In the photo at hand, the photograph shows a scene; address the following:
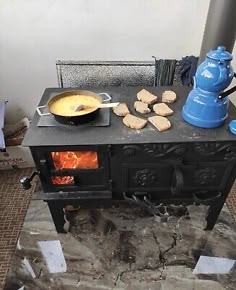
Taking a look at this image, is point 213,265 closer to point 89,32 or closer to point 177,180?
point 177,180

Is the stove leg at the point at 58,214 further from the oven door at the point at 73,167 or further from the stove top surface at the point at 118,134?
the stove top surface at the point at 118,134

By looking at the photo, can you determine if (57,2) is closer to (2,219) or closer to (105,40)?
→ (105,40)

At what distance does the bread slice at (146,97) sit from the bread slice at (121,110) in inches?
4.3

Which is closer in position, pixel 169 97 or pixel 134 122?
pixel 134 122

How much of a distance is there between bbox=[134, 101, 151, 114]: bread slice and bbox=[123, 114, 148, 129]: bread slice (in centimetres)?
7

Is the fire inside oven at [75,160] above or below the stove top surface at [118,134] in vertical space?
below

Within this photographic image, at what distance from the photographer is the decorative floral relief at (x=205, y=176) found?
4.06 ft

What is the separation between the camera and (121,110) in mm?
1251

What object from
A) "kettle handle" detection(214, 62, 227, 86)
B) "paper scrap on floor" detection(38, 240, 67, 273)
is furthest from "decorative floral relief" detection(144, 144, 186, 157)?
"paper scrap on floor" detection(38, 240, 67, 273)

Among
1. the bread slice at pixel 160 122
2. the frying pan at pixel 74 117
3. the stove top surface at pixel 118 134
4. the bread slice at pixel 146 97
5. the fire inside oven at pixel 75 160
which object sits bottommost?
the fire inside oven at pixel 75 160

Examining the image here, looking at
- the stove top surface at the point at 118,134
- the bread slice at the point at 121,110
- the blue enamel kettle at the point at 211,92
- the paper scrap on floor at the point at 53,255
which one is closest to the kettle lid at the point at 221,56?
the blue enamel kettle at the point at 211,92

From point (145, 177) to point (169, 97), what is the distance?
454 mm

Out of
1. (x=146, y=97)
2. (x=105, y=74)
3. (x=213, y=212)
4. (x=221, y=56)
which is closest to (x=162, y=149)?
(x=146, y=97)

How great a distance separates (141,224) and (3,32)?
1.54 meters
